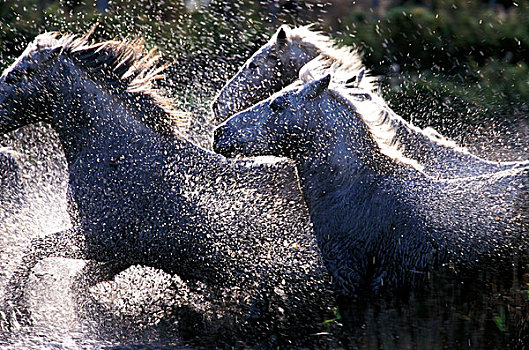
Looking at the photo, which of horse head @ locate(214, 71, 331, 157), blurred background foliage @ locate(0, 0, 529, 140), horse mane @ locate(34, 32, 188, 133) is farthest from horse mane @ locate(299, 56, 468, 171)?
blurred background foliage @ locate(0, 0, 529, 140)

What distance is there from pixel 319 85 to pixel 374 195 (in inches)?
28.0

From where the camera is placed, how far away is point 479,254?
3.90 m

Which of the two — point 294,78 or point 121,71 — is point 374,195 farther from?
point 121,71

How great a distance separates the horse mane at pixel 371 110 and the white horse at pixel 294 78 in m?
0.01

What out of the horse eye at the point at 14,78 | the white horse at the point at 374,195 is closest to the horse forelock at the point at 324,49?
the white horse at the point at 374,195

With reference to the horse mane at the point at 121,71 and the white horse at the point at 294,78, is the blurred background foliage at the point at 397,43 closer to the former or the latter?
the white horse at the point at 294,78

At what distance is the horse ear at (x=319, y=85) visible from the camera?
4.07 meters

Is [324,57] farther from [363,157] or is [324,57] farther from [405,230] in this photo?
[405,230]

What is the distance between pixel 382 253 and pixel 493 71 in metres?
5.79

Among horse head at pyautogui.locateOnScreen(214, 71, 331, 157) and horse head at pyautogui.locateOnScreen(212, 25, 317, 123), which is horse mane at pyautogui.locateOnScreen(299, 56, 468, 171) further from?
horse head at pyautogui.locateOnScreen(212, 25, 317, 123)

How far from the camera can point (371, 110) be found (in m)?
4.09

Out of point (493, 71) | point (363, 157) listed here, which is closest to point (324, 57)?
point (363, 157)

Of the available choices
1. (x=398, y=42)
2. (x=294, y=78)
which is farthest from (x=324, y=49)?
(x=398, y=42)

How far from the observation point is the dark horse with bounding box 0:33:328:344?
4.22 metres
